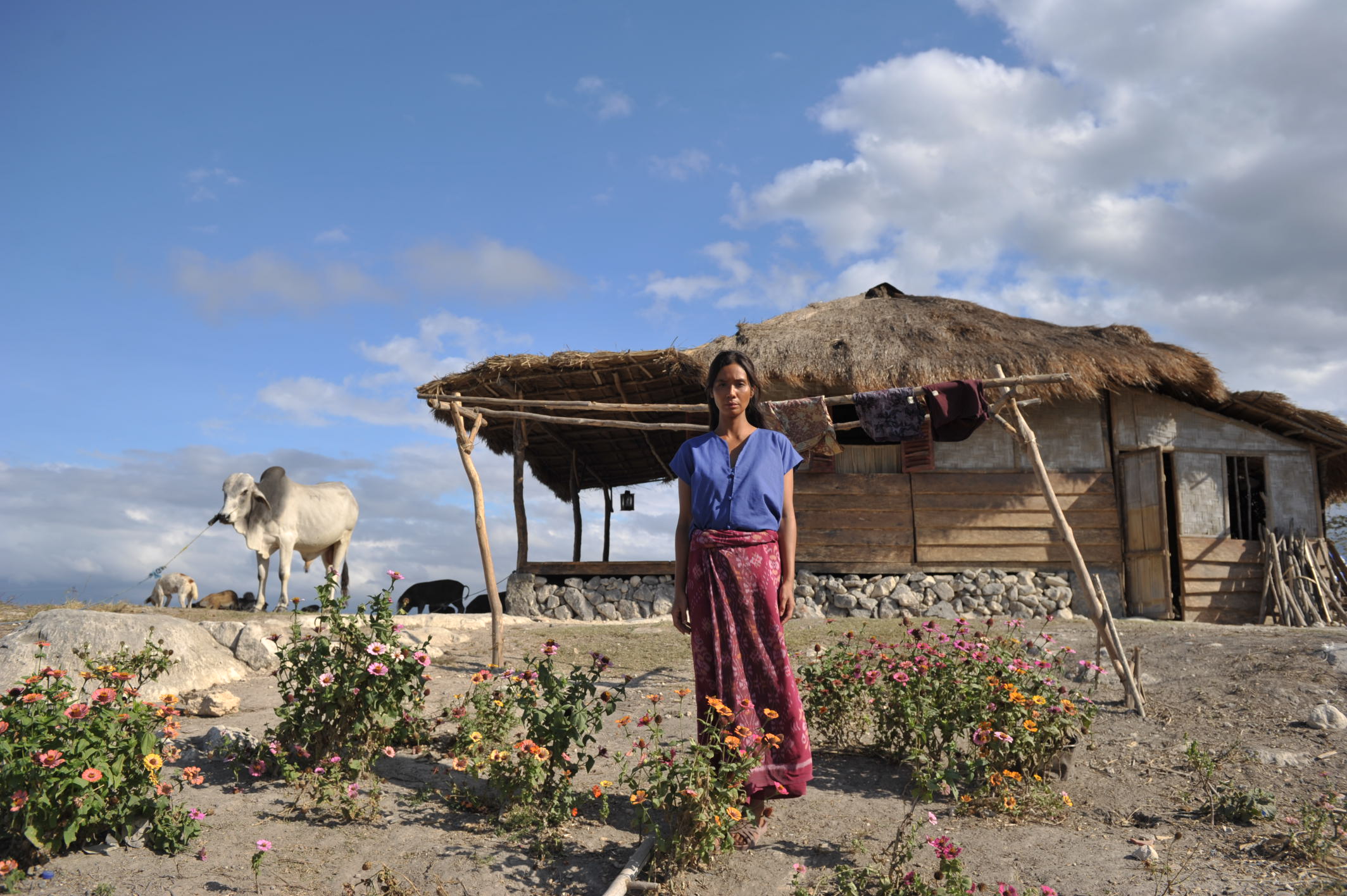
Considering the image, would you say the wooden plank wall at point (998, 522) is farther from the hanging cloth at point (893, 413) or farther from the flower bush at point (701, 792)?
the flower bush at point (701, 792)

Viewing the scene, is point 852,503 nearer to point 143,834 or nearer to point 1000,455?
point 1000,455

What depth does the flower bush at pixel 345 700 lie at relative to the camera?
152 inches

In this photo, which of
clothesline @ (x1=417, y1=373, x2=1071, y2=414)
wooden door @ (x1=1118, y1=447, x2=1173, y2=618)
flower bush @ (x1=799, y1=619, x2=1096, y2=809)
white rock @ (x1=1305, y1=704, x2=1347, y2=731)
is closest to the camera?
flower bush @ (x1=799, y1=619, x2=1096, y2=809)

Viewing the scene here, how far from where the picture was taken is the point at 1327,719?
5340mm

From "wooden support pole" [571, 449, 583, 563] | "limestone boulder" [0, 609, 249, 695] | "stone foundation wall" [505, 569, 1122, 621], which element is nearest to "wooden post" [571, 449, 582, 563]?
"wooden support pole" [571, 449, 583, 563]

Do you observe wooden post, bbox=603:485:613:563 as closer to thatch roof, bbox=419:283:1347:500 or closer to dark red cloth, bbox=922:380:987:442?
thatch roof, bbox=419:283:1347:500

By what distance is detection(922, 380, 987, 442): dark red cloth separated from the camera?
268 inches

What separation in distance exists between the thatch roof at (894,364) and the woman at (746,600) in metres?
6.08

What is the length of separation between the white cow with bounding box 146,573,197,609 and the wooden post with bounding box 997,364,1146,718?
34.1ft

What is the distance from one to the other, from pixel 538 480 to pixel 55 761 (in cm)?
1236

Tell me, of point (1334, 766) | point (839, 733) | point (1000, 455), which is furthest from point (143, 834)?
point (1000, 455)

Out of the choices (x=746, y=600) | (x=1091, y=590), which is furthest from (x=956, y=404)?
(x=746, y=600)

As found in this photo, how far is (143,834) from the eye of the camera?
344 centimetres

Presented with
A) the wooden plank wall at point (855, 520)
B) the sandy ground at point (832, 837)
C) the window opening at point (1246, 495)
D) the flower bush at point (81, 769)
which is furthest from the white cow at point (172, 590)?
the window opening at point (1246, 495)
